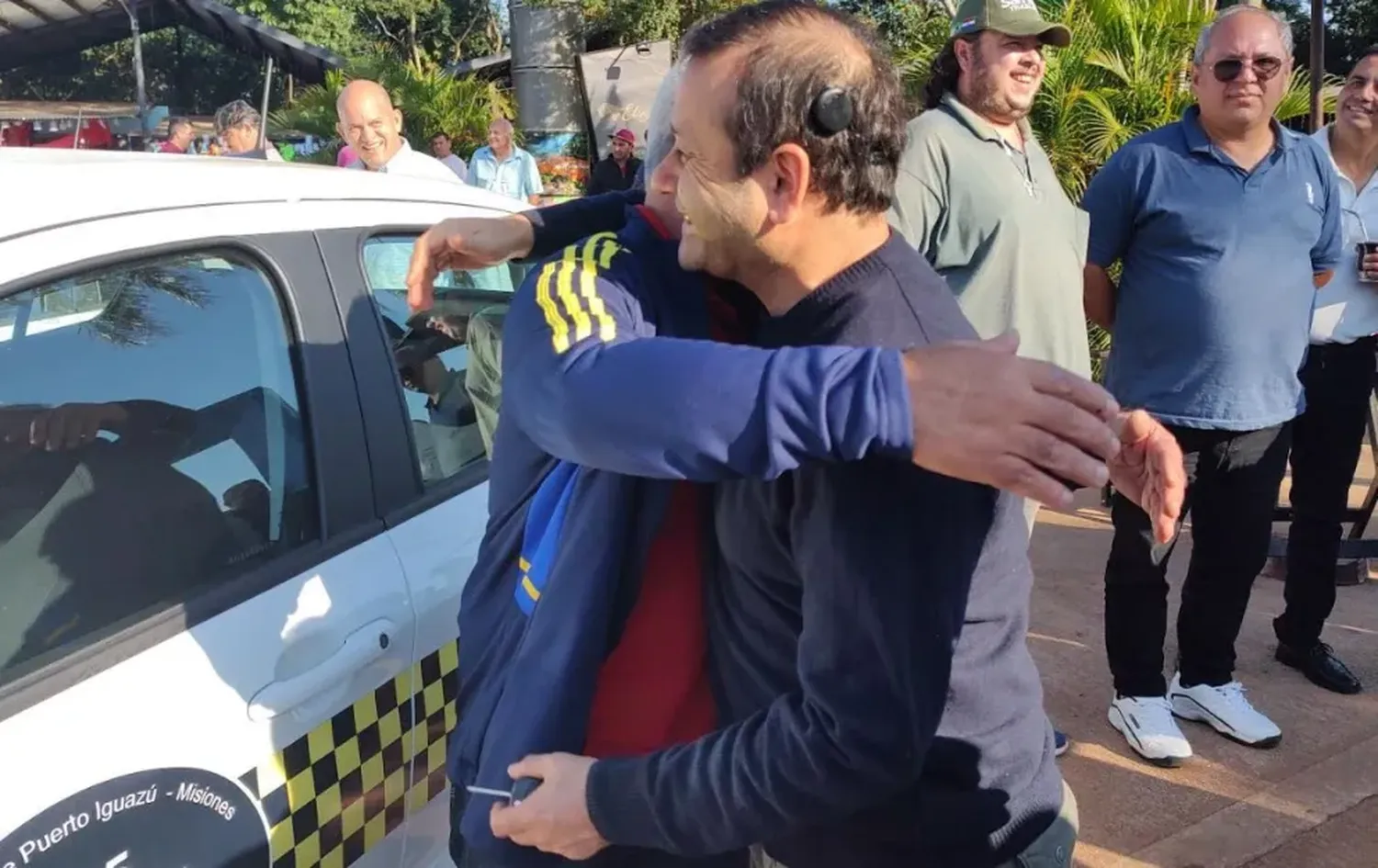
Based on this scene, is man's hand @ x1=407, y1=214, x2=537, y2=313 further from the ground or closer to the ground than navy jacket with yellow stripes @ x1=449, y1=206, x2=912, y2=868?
further from the ground

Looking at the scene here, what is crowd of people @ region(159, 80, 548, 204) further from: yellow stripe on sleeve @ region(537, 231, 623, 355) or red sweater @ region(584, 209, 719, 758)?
red sweater @ region(584, 209, 719, 758)

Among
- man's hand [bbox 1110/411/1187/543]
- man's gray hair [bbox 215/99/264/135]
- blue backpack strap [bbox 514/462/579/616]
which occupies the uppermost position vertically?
man's gray hair [bbox 215/99/264/135]

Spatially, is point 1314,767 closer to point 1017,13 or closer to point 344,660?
point 1017,13

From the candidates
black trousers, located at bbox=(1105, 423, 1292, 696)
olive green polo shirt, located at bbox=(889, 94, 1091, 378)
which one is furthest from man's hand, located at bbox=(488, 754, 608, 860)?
black trousers, located at bbox=(1105, 423, 1292, 696)

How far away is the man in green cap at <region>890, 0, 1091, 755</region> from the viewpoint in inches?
106

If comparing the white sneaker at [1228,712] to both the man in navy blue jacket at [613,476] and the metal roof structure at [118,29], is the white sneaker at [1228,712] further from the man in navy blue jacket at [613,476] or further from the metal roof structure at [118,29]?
the metal roof structure at [118,29]

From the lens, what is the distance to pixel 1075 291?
9.34ft

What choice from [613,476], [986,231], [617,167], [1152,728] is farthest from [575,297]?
[617,167]

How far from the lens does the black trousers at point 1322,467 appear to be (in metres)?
3.44

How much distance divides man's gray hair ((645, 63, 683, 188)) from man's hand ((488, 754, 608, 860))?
0.64 m

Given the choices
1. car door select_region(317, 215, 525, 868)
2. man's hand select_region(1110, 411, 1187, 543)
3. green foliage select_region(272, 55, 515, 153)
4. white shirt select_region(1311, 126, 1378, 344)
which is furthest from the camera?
green foliage select_region(272, 55, 515, 153)

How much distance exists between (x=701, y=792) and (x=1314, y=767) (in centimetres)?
266

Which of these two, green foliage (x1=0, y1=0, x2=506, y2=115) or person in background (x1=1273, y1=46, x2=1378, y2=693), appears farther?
green foliage (x1=0, y1=0, x2=506, y2=115)

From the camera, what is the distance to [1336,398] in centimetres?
344
